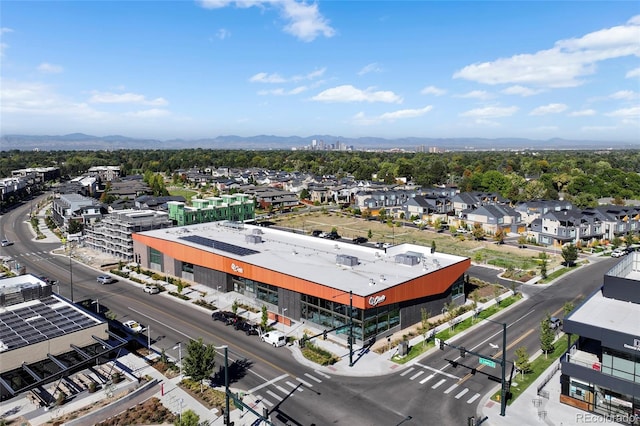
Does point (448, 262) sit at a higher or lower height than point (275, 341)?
higher

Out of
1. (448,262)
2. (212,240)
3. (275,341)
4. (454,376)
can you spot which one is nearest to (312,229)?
(212,240)

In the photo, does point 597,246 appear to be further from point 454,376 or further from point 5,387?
point 5,387

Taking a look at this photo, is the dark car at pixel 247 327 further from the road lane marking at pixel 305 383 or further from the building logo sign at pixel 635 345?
the building logo sign at pixel 635 345

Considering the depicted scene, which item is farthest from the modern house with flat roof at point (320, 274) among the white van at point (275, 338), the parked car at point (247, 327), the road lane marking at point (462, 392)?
the road lane marking at point (462, 392)

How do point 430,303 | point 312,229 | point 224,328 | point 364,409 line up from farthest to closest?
1. point 312,229
2. point 430,303
3. point 224,328
4. point 364,409

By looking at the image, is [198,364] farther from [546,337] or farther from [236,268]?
[546,337]

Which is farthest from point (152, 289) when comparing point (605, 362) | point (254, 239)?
point (605, 362)

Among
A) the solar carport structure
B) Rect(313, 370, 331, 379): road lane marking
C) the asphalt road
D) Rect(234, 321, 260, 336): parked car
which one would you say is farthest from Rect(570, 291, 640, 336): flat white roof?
the solar carport structure

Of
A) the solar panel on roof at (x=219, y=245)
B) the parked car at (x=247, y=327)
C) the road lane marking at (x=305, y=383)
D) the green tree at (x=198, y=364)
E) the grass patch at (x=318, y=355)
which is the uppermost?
the solar panel on roof at (x=219, y=245)
